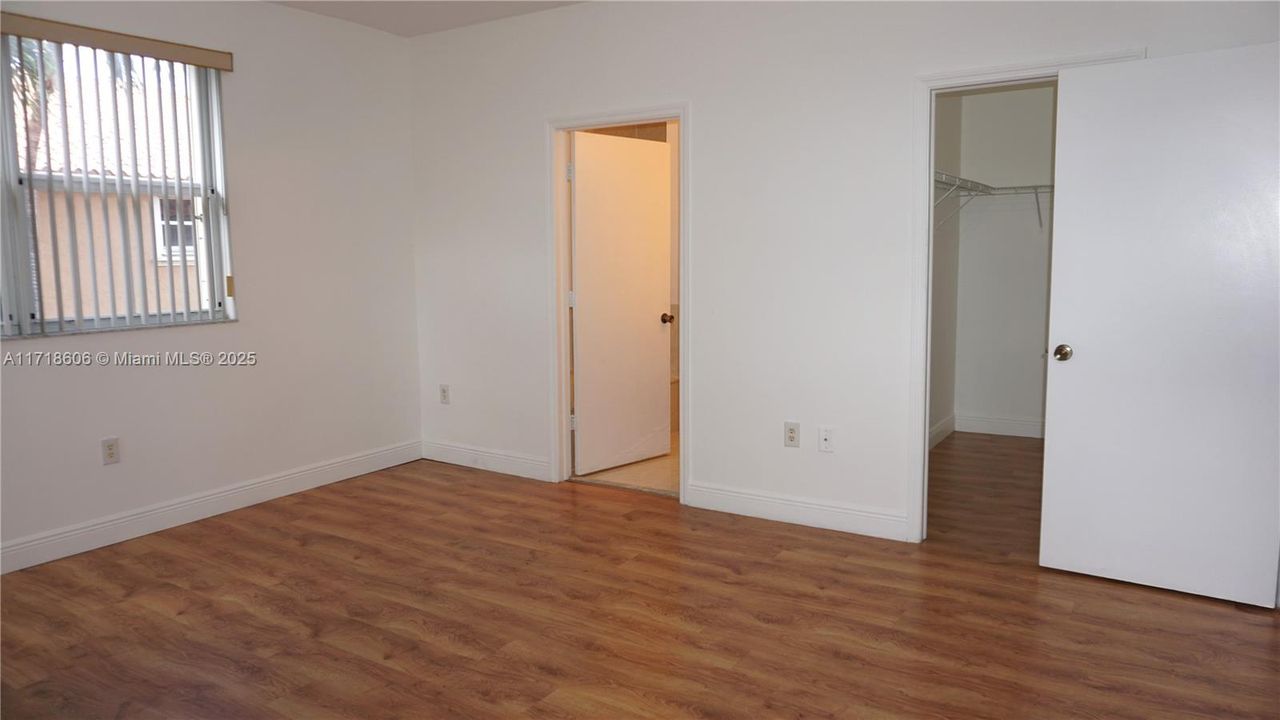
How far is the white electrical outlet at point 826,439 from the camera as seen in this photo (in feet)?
13.3

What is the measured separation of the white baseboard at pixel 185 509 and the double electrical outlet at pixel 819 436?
250cm

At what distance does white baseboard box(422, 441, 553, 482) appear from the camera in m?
5.02

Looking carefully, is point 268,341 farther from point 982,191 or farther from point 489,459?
point 982,191

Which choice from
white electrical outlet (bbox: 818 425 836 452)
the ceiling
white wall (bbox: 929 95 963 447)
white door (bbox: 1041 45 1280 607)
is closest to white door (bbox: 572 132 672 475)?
the ceiling

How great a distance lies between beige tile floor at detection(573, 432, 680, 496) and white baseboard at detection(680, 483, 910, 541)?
0.89 ft

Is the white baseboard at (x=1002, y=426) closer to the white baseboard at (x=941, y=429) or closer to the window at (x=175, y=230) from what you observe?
the white baseboard at (x=941, y=429)

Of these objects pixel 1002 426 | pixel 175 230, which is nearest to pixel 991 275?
pixel 1002 426

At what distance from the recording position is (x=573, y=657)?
110 inches

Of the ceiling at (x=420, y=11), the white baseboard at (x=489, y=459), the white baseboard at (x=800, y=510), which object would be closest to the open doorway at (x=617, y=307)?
the white baseboard at (x=489, y=459)

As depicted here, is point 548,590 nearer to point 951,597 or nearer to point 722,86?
point 951,597

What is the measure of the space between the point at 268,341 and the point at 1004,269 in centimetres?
480

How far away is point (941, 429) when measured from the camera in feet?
19.8

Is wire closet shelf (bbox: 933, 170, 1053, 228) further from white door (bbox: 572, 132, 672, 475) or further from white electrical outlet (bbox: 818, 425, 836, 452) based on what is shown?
white electrical outlet (bbox: 818, 425, 836, 452)

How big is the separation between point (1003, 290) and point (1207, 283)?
3.03m
